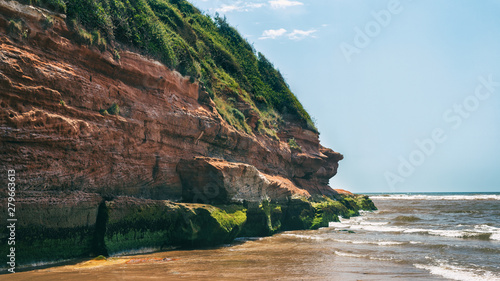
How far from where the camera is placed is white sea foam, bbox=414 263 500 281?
33.0 ft

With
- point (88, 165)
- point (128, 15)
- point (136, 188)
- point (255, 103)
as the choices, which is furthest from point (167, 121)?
point (255, 103)

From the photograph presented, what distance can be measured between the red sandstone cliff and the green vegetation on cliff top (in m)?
0.83

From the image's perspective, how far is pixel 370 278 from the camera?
983cm

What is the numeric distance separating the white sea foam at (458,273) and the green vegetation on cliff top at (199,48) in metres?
12.1

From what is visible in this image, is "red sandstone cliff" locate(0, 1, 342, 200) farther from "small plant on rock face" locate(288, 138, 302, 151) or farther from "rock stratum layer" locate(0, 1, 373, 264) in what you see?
"small plant on rock face" locate(288, 138, 302, 151)

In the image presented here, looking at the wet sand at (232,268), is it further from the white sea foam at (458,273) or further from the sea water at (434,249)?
the sea water at (434,249)

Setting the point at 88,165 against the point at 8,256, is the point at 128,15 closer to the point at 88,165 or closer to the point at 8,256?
the point at 88,165

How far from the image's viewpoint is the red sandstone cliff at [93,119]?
9.41 meters

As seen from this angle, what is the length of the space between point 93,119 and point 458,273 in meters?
12.4

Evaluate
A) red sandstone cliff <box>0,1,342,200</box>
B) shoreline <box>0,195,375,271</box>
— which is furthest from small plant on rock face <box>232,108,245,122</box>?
shoreline <box>0,195,375,271</box>

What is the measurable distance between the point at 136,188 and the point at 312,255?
→ 279 inches

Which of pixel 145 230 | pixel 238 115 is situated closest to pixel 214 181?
pixel 145 230

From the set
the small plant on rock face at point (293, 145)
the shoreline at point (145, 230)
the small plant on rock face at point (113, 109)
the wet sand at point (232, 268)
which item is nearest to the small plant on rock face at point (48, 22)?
the small plant on rock face at point (113, 109)

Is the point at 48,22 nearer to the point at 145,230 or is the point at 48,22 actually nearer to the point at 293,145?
the point at 145,230
